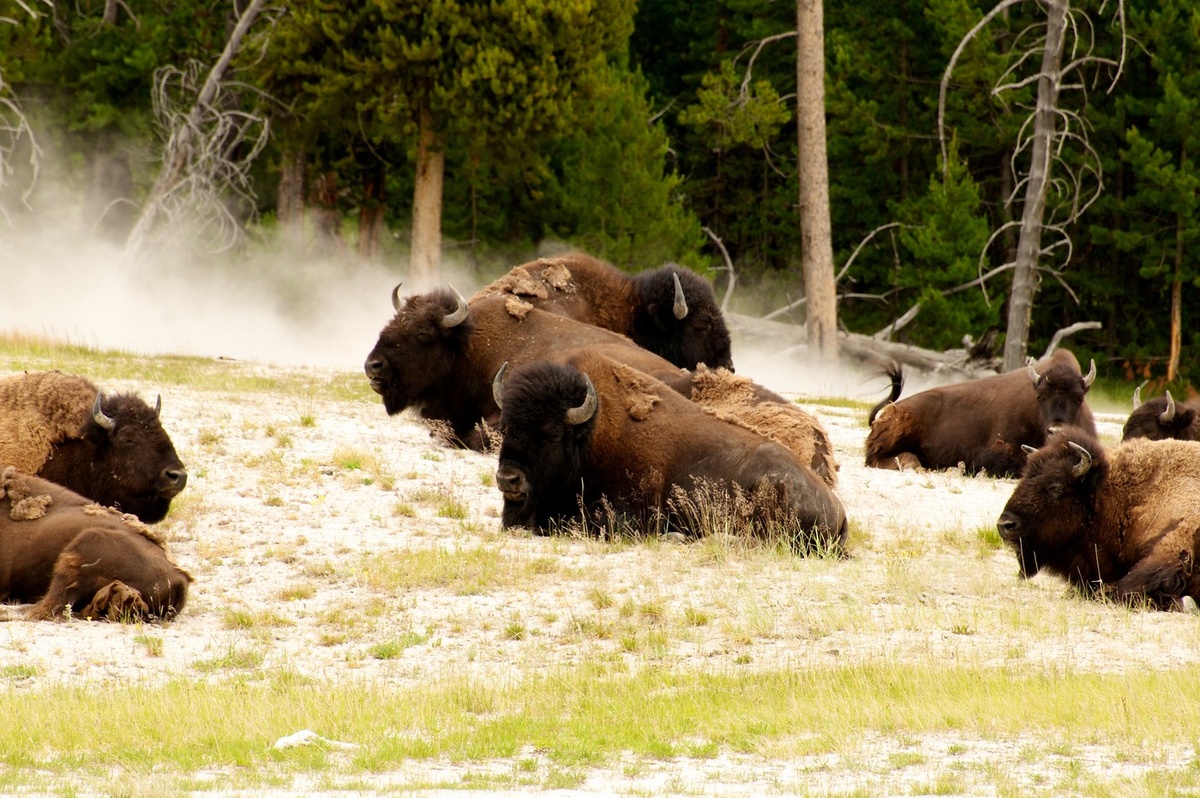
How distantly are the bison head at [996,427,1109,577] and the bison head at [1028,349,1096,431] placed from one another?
5.38 metres

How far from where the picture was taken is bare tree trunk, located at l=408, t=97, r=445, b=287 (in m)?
25.9

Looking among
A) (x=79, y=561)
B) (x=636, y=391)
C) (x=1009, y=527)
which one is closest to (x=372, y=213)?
(x=636, y=391)

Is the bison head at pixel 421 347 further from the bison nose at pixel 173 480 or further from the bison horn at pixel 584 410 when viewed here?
the bison nose at pixel 173 480

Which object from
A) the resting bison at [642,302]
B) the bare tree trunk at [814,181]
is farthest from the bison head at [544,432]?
the bare tree trunk at [814,181]

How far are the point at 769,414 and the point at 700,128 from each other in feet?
70.5

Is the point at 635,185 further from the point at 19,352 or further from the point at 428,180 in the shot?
the point at 19,352

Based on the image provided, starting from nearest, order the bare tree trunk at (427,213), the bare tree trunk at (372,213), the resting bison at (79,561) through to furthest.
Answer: the resting bison at (79,561)
the bare tree trunk at (427,213)
the bare tree trunk at (372,213)

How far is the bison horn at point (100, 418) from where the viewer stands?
9.01 meters

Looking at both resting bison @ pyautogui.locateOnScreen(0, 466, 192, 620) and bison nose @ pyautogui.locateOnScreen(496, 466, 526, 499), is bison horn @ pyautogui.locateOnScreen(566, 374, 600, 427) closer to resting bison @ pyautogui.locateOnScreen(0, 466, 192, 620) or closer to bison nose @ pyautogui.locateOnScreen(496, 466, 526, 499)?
bison nose @ pyautogui.locateOnScreen(496, 466, 526, 499)

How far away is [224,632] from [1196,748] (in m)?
4.43

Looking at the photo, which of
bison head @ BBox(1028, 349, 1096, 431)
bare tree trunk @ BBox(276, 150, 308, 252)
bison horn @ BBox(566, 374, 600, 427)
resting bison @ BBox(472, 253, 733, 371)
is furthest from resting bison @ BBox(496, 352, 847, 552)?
bare tree trunk @ BBox(276, 150, 308, 252)

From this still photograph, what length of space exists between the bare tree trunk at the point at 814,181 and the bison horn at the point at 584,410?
1633 cm

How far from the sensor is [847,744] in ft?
18.5

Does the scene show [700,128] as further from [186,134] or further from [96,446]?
[96,446]
